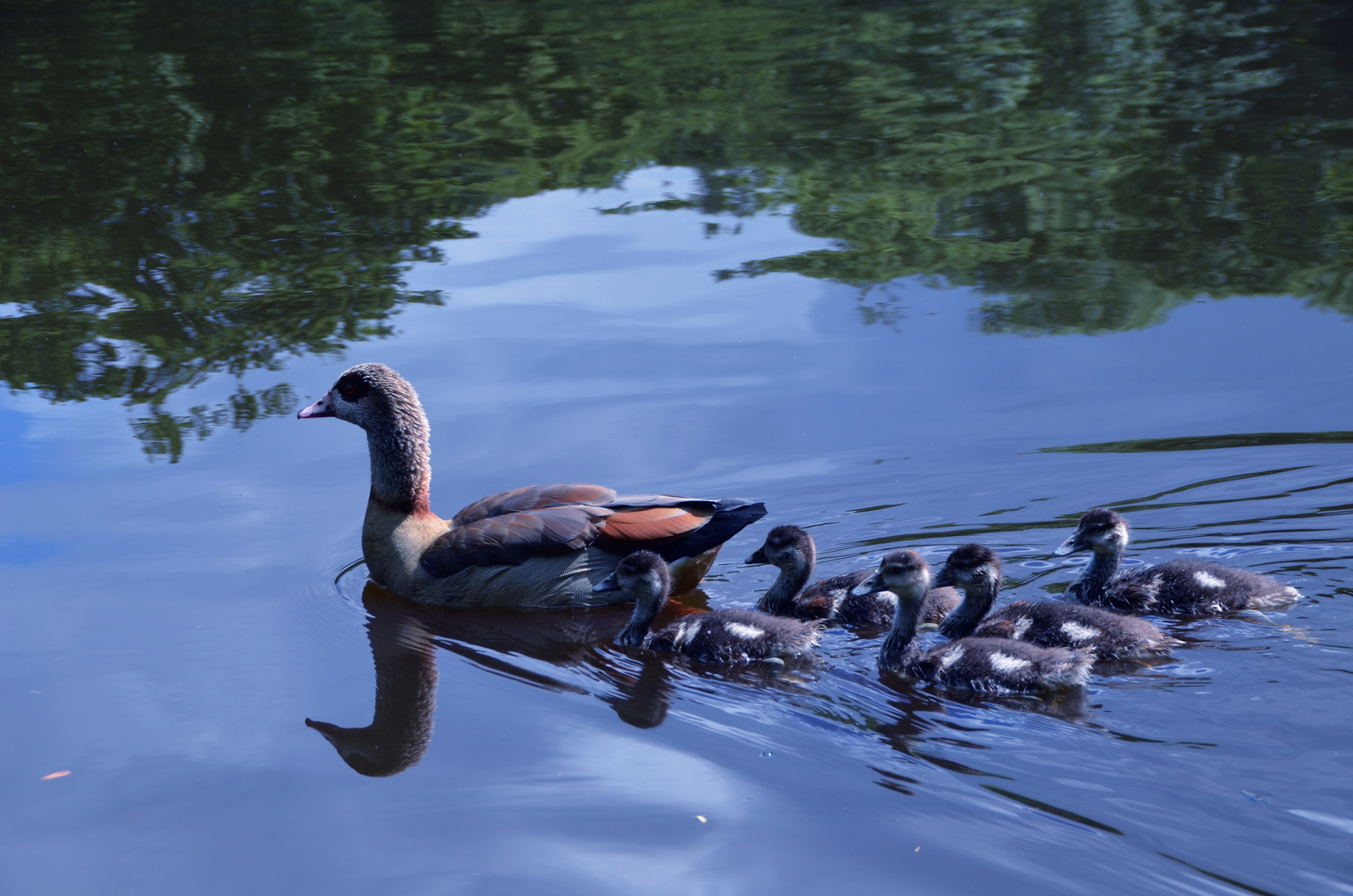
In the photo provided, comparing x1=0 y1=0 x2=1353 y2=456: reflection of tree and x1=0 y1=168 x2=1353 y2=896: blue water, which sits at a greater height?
x1=0 y1=0 x2=1353 y2=456: reflection of tree

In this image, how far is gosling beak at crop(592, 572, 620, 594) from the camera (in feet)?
22.6

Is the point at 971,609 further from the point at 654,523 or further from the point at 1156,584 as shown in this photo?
the point at 654,523

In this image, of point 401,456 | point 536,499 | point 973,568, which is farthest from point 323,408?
point 973,568

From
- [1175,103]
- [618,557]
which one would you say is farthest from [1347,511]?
[1175,103]

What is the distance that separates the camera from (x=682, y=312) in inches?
408

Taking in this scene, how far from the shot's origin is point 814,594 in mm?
6637

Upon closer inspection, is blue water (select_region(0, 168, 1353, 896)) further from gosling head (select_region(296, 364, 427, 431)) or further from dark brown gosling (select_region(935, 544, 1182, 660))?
gosling head (select_region(296, 364, 427, 431))

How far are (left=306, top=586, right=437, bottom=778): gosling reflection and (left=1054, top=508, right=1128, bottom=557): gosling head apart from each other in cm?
302

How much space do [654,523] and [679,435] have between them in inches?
58.4

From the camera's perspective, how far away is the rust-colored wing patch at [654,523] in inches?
275

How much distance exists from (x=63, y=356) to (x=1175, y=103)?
11756 mm

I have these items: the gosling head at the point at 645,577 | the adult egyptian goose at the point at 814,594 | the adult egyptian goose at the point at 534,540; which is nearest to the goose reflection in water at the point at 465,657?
the adult egyptian goose at the point at 534,540

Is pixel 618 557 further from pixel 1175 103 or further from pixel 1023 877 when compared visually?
pixel 1175 103

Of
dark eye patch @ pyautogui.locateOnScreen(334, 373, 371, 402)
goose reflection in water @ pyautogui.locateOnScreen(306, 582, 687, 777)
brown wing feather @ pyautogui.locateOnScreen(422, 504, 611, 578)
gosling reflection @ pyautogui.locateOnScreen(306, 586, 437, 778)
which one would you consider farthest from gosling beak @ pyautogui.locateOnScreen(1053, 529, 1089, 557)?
dark eye patch @ pyautogui.locateOnScreen(334, 373, 371, 402)
